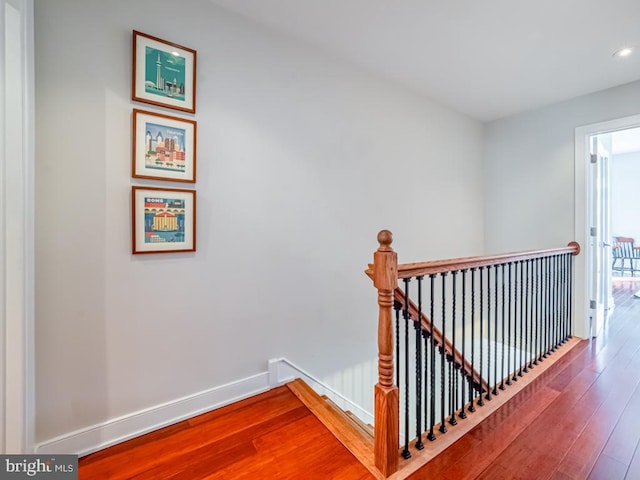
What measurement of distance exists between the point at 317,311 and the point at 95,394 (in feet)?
4.51

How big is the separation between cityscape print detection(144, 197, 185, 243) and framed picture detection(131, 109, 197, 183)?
13cm

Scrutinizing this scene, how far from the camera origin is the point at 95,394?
4.82 feet

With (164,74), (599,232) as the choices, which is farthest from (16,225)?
(599,232)

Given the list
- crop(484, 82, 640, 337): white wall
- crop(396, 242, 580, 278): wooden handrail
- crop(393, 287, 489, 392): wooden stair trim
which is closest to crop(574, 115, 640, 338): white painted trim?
crop(484, 82, 640, 337): white wall

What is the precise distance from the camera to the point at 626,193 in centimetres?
633

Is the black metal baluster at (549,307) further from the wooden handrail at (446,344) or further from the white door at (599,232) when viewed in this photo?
the wooden handrail at (446,344)

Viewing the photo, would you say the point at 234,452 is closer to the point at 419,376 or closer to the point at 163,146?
the point at 419,376

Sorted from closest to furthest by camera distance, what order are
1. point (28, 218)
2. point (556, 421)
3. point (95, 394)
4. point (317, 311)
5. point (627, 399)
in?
point (28, 218)
point (95, 394)
point (556, 421)
point (627, 399)
point (317, 311)

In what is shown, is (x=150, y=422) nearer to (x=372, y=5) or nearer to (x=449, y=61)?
(x=372, y=5)

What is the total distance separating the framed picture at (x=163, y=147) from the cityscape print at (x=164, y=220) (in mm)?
132

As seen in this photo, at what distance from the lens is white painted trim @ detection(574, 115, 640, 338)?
296 centimetres

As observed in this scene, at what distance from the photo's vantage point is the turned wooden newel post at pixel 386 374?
1310 mm

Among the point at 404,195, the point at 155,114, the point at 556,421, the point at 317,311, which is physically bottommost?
the point at 556,421

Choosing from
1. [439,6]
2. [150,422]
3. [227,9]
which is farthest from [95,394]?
[439,6]
